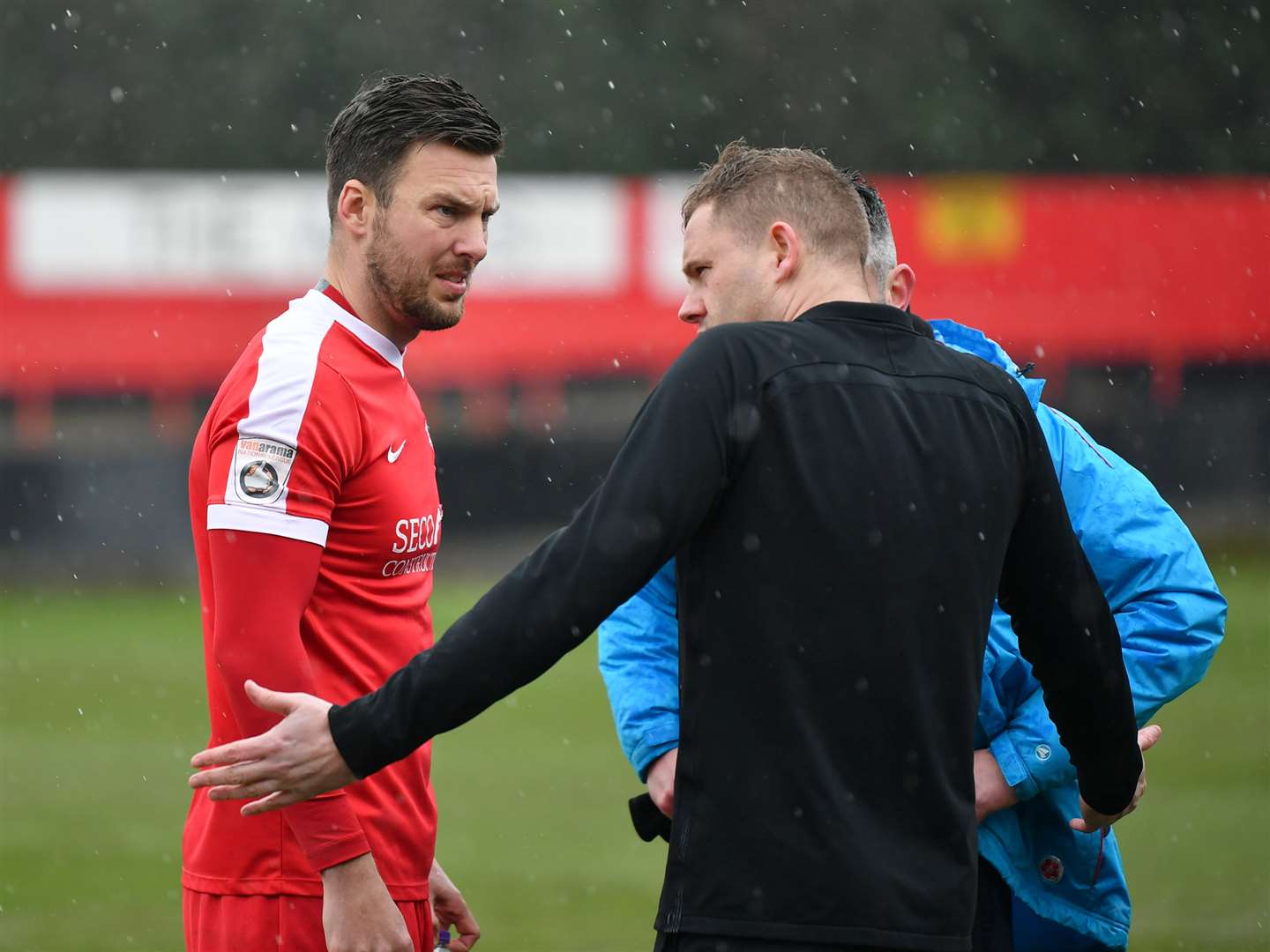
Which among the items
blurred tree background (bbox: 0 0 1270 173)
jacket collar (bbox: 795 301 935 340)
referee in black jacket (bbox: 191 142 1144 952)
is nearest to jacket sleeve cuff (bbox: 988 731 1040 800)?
referee in black jacket (bbox: 191 142 1144 952)

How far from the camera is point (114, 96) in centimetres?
2992

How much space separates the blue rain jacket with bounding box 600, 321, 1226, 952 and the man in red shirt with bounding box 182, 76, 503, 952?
0.52 m

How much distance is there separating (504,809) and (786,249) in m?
7.58

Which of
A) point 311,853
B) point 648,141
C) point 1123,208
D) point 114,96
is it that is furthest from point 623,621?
point 114,96

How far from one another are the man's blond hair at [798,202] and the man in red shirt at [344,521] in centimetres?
51

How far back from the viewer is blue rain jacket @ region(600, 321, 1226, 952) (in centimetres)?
275

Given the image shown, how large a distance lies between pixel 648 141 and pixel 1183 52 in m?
10.5

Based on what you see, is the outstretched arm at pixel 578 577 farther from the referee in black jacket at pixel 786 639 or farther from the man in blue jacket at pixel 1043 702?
the man in blue jacket at pixel 1043 702

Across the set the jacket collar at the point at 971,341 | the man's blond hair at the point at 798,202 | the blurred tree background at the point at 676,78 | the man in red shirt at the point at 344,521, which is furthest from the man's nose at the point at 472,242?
the blurred tree background at the point at 676,78

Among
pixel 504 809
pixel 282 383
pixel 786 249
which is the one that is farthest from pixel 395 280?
pixel 504 809

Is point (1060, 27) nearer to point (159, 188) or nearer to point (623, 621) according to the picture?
point (159, 188)

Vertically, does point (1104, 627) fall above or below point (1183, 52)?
below

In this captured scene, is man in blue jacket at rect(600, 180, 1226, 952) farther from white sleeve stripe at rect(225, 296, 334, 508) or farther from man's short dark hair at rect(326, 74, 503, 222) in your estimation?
white sleeve stripe at rect(225, 296, 334, 508)

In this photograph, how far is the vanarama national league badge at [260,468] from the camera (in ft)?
7.80
